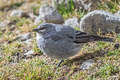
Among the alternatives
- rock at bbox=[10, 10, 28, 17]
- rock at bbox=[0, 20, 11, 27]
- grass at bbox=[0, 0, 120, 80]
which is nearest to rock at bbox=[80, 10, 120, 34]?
grass at bbox=[0, 0, 120, 80]

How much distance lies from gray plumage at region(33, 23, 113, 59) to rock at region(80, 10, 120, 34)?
837mm

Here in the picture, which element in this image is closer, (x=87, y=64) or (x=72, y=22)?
(x=87, y=64)

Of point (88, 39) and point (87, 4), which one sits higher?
point (87, 4)

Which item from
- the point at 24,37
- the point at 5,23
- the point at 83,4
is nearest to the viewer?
the point at 24,37

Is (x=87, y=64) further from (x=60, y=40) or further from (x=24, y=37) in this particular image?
(x=24, y=37)

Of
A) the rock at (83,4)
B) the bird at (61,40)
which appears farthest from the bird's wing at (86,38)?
the rock at (83,4)

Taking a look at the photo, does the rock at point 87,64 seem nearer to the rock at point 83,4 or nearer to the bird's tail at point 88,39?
the bird's tail at point 88,39

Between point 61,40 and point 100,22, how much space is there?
1.43 meters

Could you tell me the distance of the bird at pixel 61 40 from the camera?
612 cm

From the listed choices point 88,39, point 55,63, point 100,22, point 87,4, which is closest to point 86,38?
point 88,39

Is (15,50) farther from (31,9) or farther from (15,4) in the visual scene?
(15,4)

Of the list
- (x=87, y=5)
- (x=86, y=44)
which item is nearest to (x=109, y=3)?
(x=87, y=5)

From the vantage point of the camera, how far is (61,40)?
6148mm

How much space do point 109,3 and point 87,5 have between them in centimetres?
76
